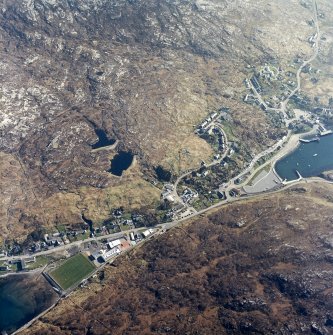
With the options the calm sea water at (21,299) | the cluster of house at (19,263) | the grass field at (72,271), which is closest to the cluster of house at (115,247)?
the grass field at (72,271)

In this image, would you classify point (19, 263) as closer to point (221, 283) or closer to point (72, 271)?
point (72, 271)

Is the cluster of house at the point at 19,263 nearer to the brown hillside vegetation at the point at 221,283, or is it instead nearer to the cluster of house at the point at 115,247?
the cluster of house at the point at 115,247

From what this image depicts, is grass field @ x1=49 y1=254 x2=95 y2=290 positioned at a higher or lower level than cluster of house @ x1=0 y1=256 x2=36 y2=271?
lower

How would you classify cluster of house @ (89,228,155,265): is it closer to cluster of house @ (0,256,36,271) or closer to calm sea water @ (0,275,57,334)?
calm sea water @ (0,275,57,334)


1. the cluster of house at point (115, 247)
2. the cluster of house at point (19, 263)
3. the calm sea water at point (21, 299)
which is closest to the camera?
the calm sea water at point (21, 299)

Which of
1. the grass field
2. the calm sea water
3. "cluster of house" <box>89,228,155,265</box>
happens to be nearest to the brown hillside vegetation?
"cluster of house" <box>89,228,155,265</box>

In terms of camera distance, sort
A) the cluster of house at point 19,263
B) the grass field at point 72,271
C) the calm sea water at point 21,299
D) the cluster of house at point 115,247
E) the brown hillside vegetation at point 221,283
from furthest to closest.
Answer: the cluster of house at point 115,247 → the cluster of house at point 19,263 → the grass field at point 72,271 → the calm sea water at point 21,299 → the brown hillside vegetation at point 221,283

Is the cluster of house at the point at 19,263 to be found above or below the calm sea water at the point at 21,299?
above
